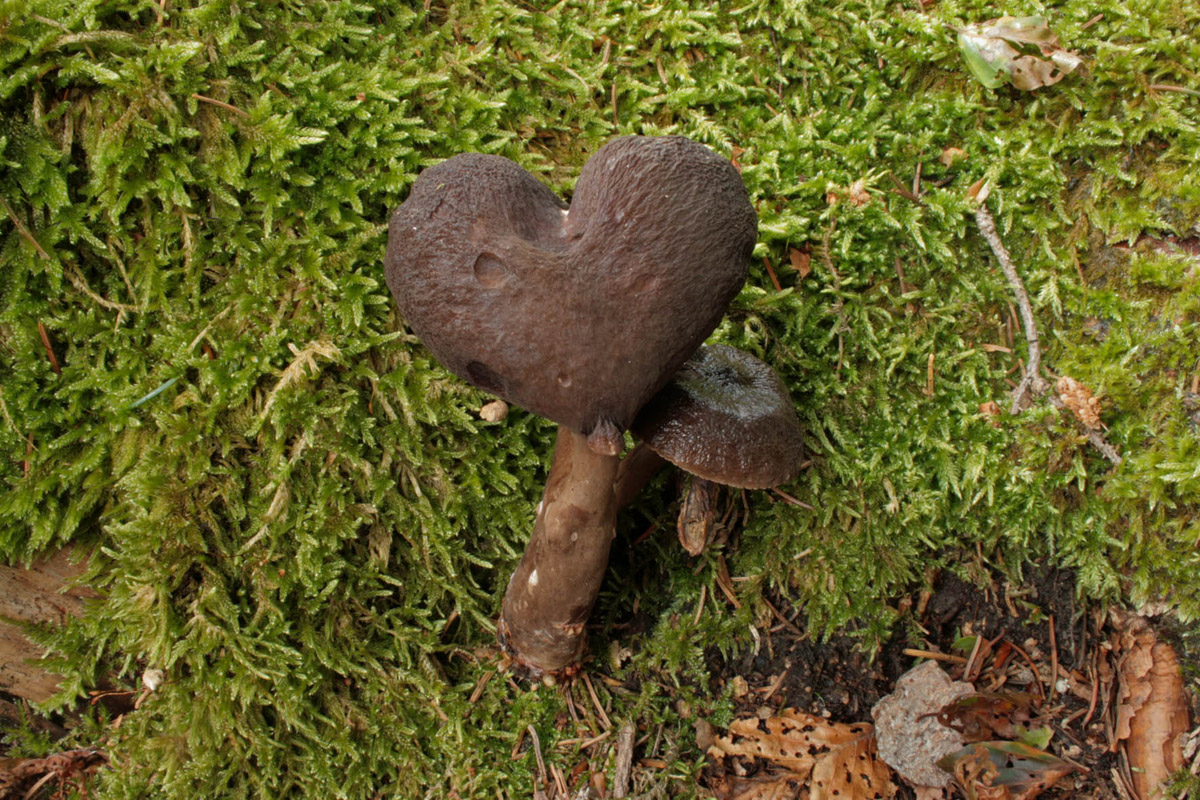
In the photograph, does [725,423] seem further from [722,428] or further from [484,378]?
[484,378]

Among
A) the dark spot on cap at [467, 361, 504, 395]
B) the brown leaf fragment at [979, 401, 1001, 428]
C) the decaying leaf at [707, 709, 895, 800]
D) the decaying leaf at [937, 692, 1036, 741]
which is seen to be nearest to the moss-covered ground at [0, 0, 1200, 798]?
the brown leaf fragment at [979, 401, 1001, 428]

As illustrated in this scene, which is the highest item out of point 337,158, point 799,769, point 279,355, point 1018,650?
point 337,158

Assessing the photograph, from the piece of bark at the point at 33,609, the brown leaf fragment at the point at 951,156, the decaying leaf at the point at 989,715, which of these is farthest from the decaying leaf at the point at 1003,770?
the piece of bark at the point at 33,609

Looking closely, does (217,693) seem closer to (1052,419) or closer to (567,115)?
(567,115)

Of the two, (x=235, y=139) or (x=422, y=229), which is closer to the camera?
(x=422, y=229)

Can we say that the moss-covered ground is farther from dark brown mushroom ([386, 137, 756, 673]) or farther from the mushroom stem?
dark brown mushroom ([386, 137, 756, 673])

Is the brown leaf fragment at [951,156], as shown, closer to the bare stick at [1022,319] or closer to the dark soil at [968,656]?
the bare stick at [1022,319]

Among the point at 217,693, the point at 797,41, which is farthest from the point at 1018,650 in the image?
the point at 217,693
